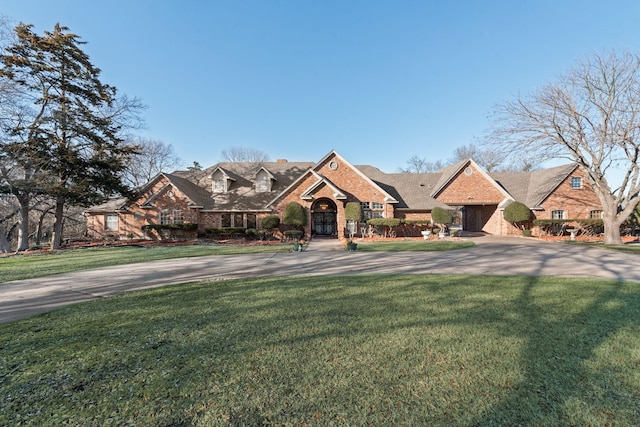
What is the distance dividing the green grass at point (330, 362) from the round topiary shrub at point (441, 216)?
16172 mm

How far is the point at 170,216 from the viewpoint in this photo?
23281 mm

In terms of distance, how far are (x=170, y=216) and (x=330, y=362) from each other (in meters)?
23.9

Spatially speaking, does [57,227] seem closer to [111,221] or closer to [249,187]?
[111,221]

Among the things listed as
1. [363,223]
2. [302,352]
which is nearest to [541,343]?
[302,352]

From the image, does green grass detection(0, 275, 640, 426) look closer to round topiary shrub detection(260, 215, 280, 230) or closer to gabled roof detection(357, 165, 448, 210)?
round topiary shrub detection(260, 215, 280, 230)

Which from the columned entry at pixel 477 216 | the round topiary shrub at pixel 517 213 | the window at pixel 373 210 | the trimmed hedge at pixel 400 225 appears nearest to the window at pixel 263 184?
the window at pixel 373 210

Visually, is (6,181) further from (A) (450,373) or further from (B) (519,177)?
(B) (519,177)

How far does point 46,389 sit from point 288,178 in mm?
24913

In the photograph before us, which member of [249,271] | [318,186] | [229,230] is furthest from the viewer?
[229,230]

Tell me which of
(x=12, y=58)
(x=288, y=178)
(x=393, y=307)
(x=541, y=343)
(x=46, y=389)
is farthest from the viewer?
(x=288, y=178)

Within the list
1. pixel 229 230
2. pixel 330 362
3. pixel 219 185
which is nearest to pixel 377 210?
pixel 229 230

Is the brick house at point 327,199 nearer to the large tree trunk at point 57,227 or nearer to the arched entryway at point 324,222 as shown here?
the arched entryway at point 324,222

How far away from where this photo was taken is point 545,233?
75.4 ft

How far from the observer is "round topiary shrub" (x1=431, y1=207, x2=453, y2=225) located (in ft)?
70.6
